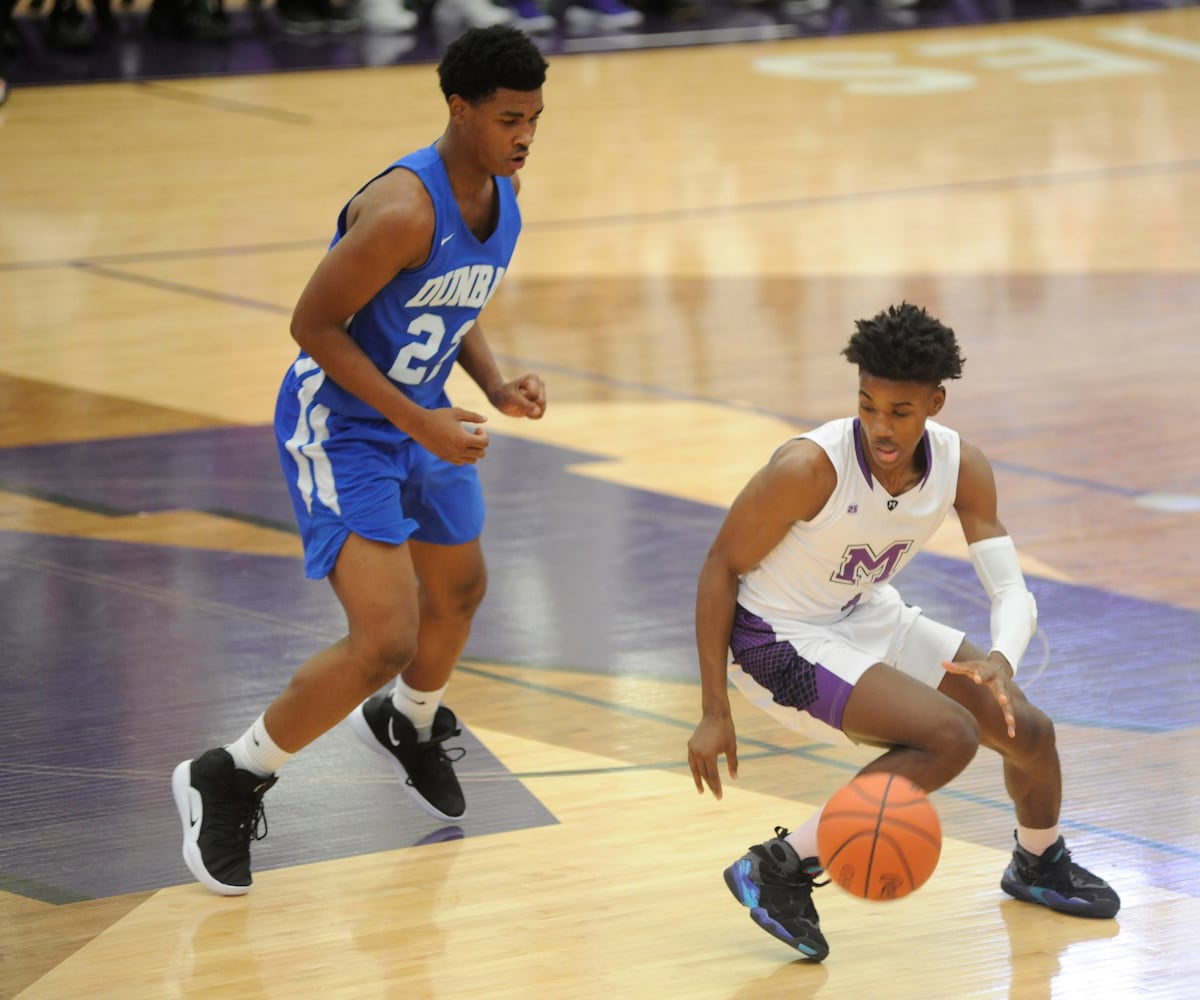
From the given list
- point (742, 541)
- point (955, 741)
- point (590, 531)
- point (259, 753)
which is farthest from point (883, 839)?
point (590, 531)

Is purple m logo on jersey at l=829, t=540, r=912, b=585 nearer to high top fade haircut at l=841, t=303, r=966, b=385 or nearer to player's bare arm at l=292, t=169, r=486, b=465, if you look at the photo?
high top fade haircut at l=841, t=303, r=966, b=385

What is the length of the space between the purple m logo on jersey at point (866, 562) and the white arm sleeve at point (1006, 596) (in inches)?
5.8

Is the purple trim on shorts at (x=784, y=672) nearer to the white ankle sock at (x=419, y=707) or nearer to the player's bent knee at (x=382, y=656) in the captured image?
the player's bent knee at (x=382, y=656)

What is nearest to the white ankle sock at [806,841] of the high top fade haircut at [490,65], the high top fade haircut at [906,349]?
the high top fade haircut at [906,349]

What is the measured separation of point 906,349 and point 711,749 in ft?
2.48

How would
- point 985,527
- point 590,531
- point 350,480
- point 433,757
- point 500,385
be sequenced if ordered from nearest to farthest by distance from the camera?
point 985,527 → point 350,480 → point 500,385 → point 433,757 → point 590,531

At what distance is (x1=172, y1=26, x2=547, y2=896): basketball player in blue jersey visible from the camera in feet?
11.2

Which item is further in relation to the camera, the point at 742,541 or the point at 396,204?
the point at 396,204

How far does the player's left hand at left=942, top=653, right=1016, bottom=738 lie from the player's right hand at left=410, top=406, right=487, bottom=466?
3.03 ft

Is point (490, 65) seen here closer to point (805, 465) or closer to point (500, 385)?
point (500, 385)

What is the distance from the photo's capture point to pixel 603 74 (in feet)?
45.1

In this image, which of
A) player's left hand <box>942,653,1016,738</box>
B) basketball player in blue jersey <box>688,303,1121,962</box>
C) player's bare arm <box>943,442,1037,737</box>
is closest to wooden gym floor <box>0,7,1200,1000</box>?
basketball player in blue jersey <box>688,303,1121,962</box>

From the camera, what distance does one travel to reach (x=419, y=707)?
3.92 m

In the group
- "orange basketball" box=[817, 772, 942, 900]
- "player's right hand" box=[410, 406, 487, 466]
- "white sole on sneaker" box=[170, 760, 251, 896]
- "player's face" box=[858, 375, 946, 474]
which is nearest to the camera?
"orange basketball" box=[817, 772, 942, 900]
